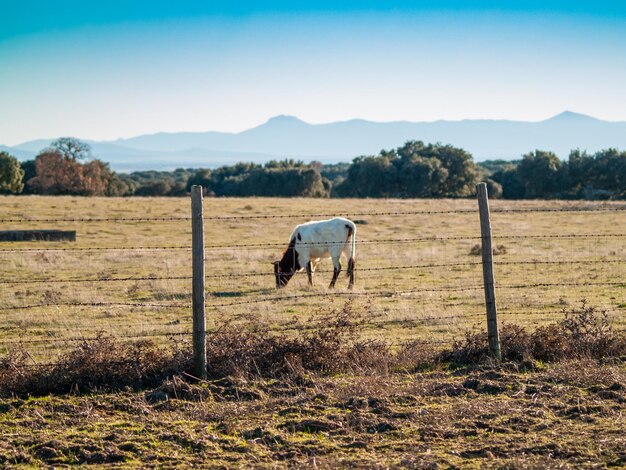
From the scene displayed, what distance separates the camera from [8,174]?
66.6m

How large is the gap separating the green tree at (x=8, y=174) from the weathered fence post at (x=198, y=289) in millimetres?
63211

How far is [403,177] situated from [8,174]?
39491 millimetres

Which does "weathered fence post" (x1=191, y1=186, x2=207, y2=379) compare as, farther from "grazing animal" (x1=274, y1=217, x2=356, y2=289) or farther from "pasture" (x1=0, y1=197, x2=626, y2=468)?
"grazing animal" (x1=274, y1=217, x2=356, y2=289)

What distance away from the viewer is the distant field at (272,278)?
1280 cm

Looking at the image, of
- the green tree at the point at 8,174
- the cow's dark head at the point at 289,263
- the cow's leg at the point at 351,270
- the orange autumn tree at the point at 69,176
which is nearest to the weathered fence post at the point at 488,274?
the cow's leg at the point at 351,270

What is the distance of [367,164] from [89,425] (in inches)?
2689

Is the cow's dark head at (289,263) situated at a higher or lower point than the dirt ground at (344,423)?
higher

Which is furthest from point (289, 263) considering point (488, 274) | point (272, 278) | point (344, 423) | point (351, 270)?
point (344, 423)

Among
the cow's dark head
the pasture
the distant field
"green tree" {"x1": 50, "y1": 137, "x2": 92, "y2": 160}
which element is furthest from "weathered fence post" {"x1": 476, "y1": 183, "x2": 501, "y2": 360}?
"green tree" {"x1": 50, "y1": 137, "x2": 92, "y2": 160}

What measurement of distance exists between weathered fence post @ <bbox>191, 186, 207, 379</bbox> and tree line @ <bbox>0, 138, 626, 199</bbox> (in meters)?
59.2

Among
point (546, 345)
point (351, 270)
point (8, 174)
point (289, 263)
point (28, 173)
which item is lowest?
point (546, 345)

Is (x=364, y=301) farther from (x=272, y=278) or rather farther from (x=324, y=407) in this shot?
(x=324, y=407)

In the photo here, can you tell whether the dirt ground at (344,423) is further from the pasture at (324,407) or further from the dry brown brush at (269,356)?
the dry brown brush at (269,356)

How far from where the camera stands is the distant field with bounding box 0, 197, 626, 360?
12805mm
